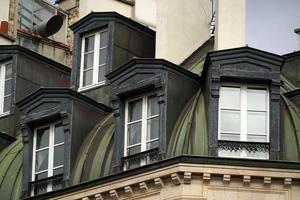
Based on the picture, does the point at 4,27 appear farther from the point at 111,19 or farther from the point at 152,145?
the point at 152,145

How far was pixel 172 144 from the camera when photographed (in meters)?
37.5

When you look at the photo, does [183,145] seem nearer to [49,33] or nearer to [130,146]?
[130,146]

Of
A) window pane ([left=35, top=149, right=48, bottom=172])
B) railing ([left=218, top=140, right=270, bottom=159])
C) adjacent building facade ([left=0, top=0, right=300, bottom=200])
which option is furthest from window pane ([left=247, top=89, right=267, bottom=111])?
window pane ([left=35, top=149, right=48, bottom=172])

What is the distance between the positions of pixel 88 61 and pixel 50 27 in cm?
1052

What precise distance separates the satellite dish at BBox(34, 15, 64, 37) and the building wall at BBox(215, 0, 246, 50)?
547 inches

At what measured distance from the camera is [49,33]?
53.0 m

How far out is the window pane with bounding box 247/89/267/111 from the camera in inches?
1485

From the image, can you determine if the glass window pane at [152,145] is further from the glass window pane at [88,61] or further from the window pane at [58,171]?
the glass window pane at [88,61]

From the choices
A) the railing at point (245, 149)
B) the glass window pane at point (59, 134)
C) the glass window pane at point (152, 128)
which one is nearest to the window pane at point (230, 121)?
the railing at point (245, 149)

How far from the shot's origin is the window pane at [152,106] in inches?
1508

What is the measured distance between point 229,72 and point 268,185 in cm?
288

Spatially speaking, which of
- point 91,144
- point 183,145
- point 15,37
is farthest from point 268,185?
point 15,37

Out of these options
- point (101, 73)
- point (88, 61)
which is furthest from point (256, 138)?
point (88, 61)

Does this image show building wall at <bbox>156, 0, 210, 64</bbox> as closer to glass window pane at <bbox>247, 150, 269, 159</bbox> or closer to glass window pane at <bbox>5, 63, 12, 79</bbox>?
glass window pane at <bbox>247, 150, 269, 159</bbox>
